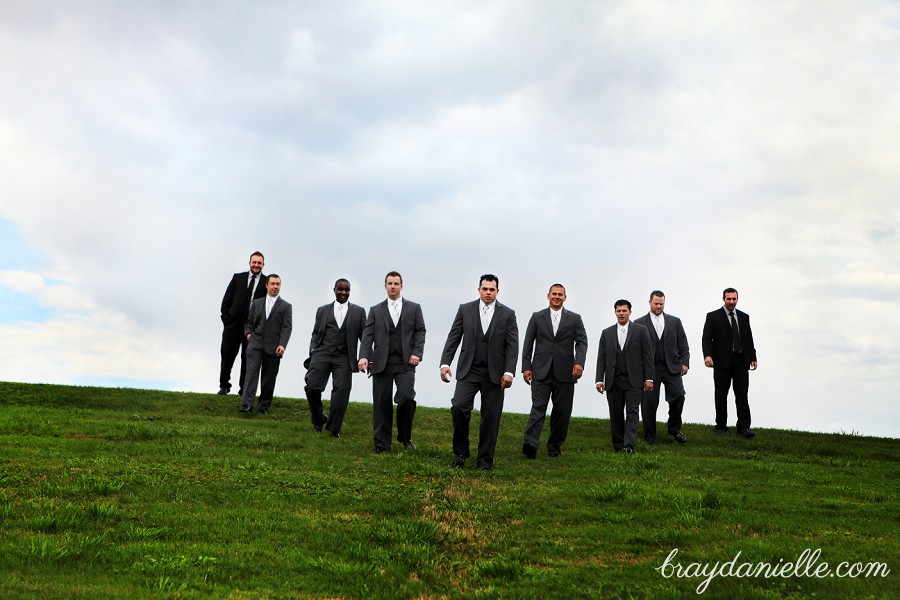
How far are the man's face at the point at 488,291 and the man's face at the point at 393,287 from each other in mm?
2364

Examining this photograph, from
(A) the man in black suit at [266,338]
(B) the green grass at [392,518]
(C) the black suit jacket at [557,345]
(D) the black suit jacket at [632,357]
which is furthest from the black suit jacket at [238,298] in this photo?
(D) the black suit jacket at [632,357]

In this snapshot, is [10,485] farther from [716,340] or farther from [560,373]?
[716,340]

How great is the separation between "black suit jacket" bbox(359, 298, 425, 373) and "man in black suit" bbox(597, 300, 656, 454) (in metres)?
4.31

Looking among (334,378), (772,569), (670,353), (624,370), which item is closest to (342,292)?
(334,378)

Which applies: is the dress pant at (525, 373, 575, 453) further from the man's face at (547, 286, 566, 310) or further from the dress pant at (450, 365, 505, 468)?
the dress pant at (450, 365, 505, 468)

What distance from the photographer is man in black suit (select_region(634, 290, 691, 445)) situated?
18.6m

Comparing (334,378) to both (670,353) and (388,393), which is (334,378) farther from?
(670,353)

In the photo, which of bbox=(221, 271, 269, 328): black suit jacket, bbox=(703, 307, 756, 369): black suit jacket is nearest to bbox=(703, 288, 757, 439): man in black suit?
bbox=(703, 307, 756, 369): black suit jacket

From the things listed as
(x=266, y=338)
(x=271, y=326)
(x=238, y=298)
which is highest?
(x=238, y=298)

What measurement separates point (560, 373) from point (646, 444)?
3653 mm

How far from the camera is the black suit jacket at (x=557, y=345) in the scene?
599 inches

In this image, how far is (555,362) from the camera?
50.0ft

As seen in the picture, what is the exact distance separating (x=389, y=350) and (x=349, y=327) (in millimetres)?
1924

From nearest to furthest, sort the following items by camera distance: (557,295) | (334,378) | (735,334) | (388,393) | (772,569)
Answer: (772,569) < (388,393) < (557,295) < (334,378) < (735,334)
